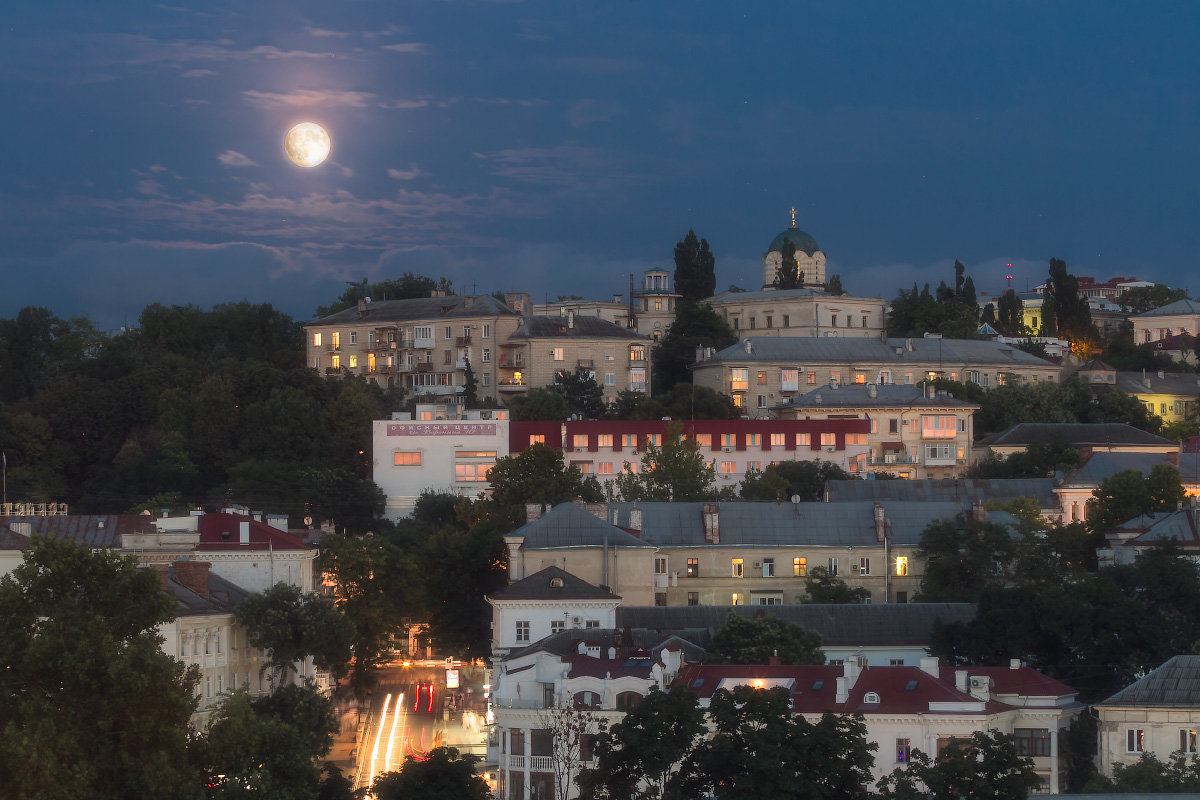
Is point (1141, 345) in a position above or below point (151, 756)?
above

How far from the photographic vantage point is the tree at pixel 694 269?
124 metres

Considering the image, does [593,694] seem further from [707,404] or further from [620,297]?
[620,297]

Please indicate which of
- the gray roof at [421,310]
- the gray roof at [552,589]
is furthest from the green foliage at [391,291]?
the gray roof at [552,589]

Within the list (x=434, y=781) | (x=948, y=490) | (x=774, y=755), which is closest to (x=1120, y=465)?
(x=948, y=490)

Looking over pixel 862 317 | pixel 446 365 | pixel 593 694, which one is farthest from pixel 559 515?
pixel 862 317

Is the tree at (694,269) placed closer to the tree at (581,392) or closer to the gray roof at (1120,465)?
the tree at (581,392)

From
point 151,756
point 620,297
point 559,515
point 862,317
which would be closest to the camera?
point 151,756

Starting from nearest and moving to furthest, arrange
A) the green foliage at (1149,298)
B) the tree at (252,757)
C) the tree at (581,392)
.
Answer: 1. the tree at (252,757)
2. the tree at (581,392)
3. the green foliage at (1149,298)

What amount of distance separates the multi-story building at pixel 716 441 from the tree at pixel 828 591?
21060 mm

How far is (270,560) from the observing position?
207ft

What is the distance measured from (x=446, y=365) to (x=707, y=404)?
15905mm

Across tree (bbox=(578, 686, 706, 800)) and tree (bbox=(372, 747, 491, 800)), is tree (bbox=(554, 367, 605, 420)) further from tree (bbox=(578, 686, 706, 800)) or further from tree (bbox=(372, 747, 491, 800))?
tree (bbox=(372, 747, 491, 800))

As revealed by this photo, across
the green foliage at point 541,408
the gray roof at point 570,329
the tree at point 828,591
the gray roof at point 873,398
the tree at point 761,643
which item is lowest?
the tree at point 761,643

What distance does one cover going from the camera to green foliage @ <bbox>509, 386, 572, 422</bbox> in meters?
95.4
